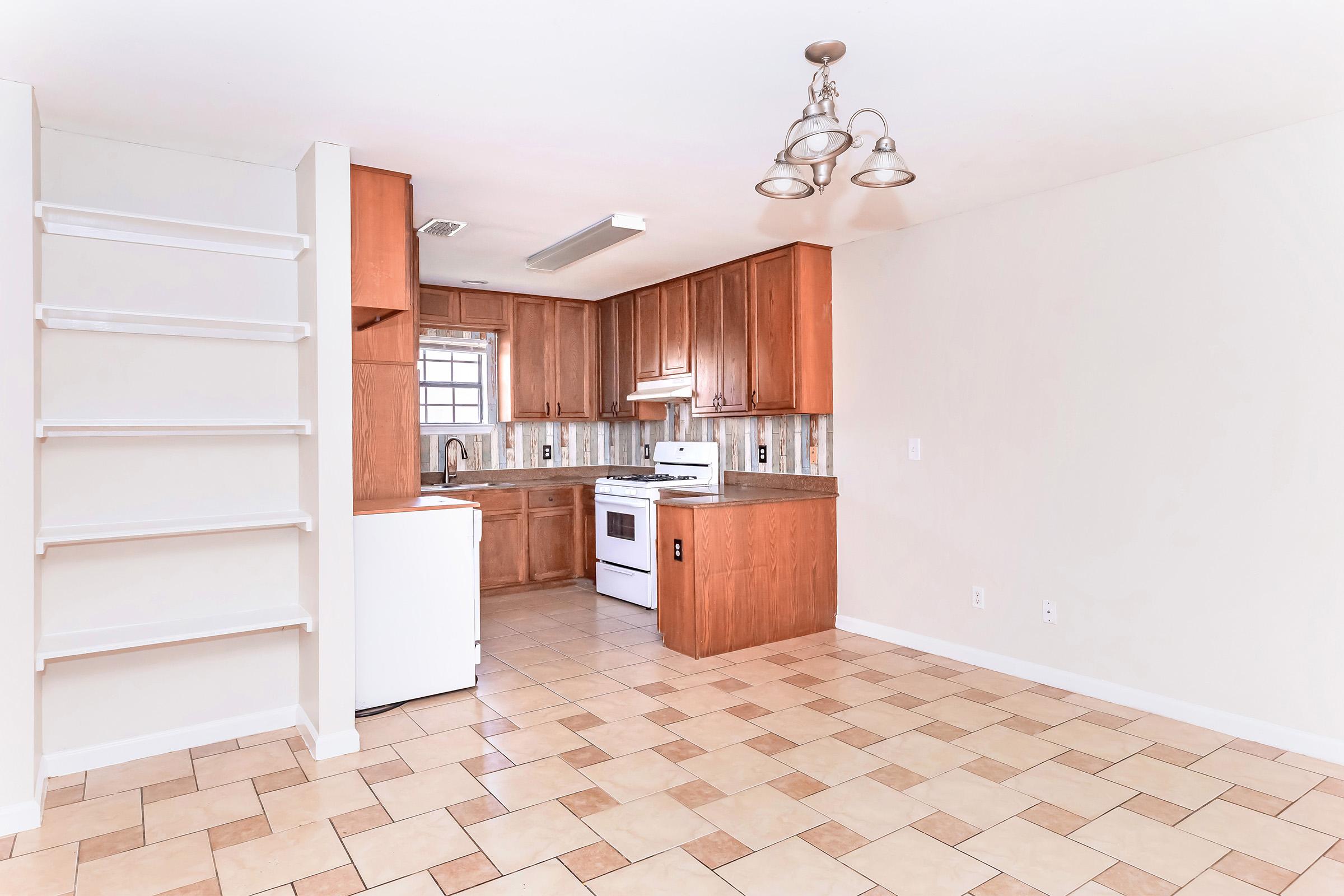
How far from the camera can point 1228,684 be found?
3082 mm

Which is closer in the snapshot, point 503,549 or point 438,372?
point 503,549

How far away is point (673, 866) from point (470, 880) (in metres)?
0.56

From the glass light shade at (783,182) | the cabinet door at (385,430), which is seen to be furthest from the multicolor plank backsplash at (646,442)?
the glass light shade at (783,182)

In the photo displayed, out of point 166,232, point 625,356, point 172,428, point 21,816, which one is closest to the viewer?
point 21,816

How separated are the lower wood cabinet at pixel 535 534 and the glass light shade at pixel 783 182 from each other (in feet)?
12.6

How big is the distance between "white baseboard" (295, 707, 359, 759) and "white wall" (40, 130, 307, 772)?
1.19ft

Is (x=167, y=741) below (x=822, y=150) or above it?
below

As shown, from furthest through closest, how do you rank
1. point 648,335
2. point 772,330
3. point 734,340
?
point 648,335 < point 734,340 < point 772,330

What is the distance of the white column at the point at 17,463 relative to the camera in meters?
2.43

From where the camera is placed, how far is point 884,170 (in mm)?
2295

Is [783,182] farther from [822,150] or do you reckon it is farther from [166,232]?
[166,232]

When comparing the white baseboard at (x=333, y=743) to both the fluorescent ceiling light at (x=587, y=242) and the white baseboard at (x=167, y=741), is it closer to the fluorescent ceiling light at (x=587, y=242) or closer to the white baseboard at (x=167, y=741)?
the white baseboard at (x=167, y=741)

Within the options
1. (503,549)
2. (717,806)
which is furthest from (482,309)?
(717,806)

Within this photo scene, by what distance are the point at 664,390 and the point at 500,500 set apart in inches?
59.1
